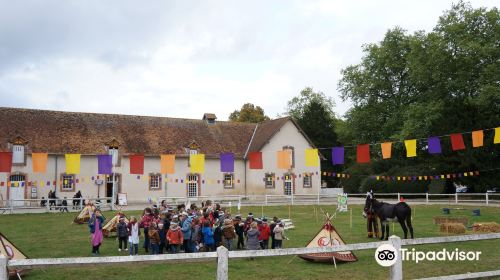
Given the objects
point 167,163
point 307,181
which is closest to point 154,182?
point 167,163

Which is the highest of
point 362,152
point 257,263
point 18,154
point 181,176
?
point 18,154

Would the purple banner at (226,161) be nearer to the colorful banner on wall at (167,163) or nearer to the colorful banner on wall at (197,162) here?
the colorful banner on wall at (197,162)

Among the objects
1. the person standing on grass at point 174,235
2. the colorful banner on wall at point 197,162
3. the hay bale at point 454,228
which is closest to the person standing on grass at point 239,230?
the person standing on grass at point 174,235

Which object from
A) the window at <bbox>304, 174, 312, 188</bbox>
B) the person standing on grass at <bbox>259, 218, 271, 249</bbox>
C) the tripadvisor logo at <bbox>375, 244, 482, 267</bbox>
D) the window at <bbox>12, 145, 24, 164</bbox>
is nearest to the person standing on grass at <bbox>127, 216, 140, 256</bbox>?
the person standing on grass at <bbox>259, 218, 271, 249</bbox>

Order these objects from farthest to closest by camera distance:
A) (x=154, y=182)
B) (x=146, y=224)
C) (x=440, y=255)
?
(x=154, y=182) → (x=146, y=224) → (x=440, y=255)

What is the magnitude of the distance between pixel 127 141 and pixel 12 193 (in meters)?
9.43

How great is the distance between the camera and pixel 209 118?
1773 inches

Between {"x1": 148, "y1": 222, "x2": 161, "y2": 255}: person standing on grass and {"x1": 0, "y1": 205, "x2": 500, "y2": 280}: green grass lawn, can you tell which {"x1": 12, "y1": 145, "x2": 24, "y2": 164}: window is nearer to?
{"x1": 0, "y1": 205, "x2": 500, "y2": 280}: green grass lawn

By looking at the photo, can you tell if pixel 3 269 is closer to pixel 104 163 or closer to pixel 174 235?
pixel 174 235

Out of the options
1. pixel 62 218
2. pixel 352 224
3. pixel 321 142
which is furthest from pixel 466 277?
pixel 321 142

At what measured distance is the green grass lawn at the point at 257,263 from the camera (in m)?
11.1

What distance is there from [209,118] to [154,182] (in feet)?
29.8

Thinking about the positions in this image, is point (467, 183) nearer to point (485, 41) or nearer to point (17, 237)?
point (485, 41)

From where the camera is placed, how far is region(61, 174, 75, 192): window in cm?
3572
